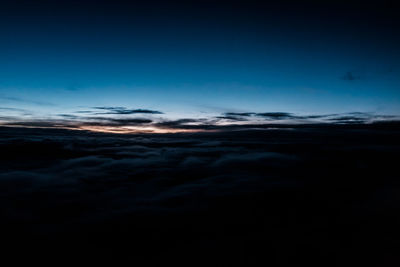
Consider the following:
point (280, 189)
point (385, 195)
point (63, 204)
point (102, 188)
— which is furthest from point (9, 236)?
point (385, 195)

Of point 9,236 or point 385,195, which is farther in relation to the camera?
point 385,195

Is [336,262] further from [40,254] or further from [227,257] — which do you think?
[40,254]

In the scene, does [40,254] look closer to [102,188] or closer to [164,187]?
[102,188]

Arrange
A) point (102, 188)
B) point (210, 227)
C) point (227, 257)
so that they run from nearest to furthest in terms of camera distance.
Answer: point (227, 257) < point (210, 227) < point (102, 188)

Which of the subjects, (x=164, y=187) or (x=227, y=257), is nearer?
(x=227, y=257)

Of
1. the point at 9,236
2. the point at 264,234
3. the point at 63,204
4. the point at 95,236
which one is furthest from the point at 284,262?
the point at 63,204

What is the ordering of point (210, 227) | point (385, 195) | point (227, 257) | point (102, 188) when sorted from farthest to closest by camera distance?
point (102, 188) → point (385, 195) → point (210, 227) → point (227, 257)

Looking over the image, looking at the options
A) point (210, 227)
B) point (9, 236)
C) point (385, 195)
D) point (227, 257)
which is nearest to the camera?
point (227, 257)

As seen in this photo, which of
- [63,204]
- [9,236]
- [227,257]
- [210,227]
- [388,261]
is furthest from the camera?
[63,204]
